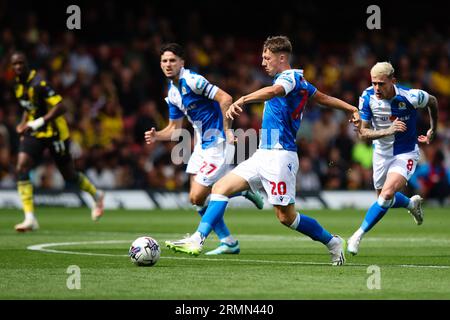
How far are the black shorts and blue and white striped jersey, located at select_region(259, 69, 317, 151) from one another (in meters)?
6.22

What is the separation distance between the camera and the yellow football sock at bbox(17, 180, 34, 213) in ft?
50.8

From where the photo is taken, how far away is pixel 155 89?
24.8 metres

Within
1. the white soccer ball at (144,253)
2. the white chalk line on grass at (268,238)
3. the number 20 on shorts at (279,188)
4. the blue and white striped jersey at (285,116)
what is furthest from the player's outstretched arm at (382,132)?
the white chalk line on grass at (268,238)

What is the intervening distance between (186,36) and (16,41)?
5046 millimetres

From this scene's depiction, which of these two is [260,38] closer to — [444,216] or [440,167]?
[440,167]

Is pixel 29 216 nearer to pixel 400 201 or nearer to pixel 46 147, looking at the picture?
pixel 46 147

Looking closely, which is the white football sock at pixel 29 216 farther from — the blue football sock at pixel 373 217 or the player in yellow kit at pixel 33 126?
the blue football sock at pixel 373 217

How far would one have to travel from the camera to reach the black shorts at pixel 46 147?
1545 cm

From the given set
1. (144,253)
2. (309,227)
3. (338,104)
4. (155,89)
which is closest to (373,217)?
(309,227)

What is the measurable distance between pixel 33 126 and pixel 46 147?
72cm

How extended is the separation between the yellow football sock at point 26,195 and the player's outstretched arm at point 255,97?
7.01 meters

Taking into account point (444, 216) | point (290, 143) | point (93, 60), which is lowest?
point (444, 216)

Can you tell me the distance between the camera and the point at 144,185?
22906mm
